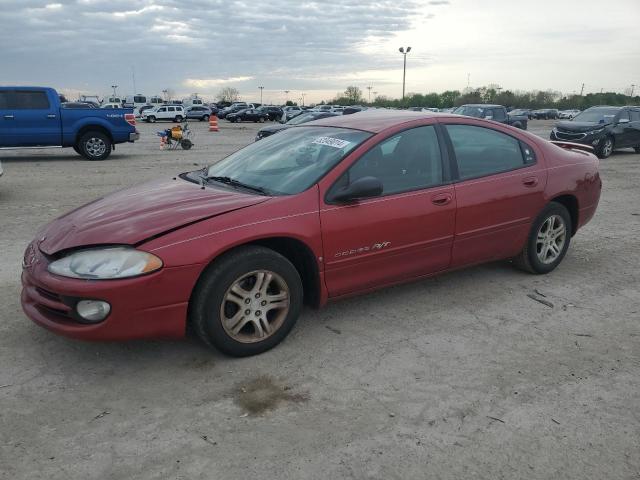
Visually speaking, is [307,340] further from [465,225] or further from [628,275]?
[628,275]

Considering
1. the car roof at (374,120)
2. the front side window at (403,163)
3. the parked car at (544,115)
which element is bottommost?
the parked car at (544,115)

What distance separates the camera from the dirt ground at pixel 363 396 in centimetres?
245

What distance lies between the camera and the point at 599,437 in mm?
2641

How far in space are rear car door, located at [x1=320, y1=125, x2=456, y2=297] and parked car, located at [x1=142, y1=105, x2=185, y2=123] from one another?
46.7m

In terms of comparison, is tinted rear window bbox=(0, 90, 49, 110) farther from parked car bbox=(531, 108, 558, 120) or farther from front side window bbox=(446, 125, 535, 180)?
parked car bbox=(531, 108, 558, 120)

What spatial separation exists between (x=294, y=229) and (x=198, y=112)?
4907 centimetres

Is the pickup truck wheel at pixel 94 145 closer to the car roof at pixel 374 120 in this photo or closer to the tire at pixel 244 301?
the car roof at pixel 374 120

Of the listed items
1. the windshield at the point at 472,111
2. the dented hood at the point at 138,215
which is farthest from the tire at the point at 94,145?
the windshield at the point at 472,111

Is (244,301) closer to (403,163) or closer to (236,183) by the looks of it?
(236,183)

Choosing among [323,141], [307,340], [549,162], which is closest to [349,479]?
[307,340]

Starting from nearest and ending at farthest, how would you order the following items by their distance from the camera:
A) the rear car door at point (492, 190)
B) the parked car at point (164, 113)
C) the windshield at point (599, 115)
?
the rear car door at point (492, 190), the windshield at point (599, 115), the parked car at point (164, 113)

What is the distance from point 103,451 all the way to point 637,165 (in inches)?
623

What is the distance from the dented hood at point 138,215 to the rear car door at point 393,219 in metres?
0.58

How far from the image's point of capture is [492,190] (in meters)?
4.36
